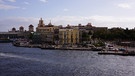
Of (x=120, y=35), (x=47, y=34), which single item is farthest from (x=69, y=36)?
(x=47, y=34)

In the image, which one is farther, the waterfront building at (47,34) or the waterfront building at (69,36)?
the waterfront building at (47,34)

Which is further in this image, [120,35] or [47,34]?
[47,34]

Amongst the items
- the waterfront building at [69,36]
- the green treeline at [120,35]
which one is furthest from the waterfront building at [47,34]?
the green treeline at [120,35]

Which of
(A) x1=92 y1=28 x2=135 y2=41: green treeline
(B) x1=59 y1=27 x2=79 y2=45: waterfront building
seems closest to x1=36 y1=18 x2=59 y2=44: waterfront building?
(B) x1=59 y1=27 x2=79 y2=45: waterfront building

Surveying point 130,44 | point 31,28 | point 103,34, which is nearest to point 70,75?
point 130,44

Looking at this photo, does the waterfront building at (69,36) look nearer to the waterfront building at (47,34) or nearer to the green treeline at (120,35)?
the green treeline at (120,35)

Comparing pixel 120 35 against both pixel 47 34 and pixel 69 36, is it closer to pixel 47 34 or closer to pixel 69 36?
pixel 69 36

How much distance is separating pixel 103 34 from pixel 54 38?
41.3 feet

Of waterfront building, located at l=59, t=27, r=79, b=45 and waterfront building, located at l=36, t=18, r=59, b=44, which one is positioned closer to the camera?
waterfront building, located at l=59, t=27, r=79, b=45

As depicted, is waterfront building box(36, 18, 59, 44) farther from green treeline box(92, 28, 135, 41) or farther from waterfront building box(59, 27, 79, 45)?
green treeline box(92, 28, 135, 41)

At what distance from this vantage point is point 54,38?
8000 centimetres

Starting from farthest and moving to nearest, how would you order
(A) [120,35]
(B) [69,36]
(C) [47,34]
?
(C) [47,34] → (A) [120,35] → (B) [69,36]

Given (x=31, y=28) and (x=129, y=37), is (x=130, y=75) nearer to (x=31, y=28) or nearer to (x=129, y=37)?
(x=129, y=37)

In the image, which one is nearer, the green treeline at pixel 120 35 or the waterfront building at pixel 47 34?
the green treeline at pixel 120 35
